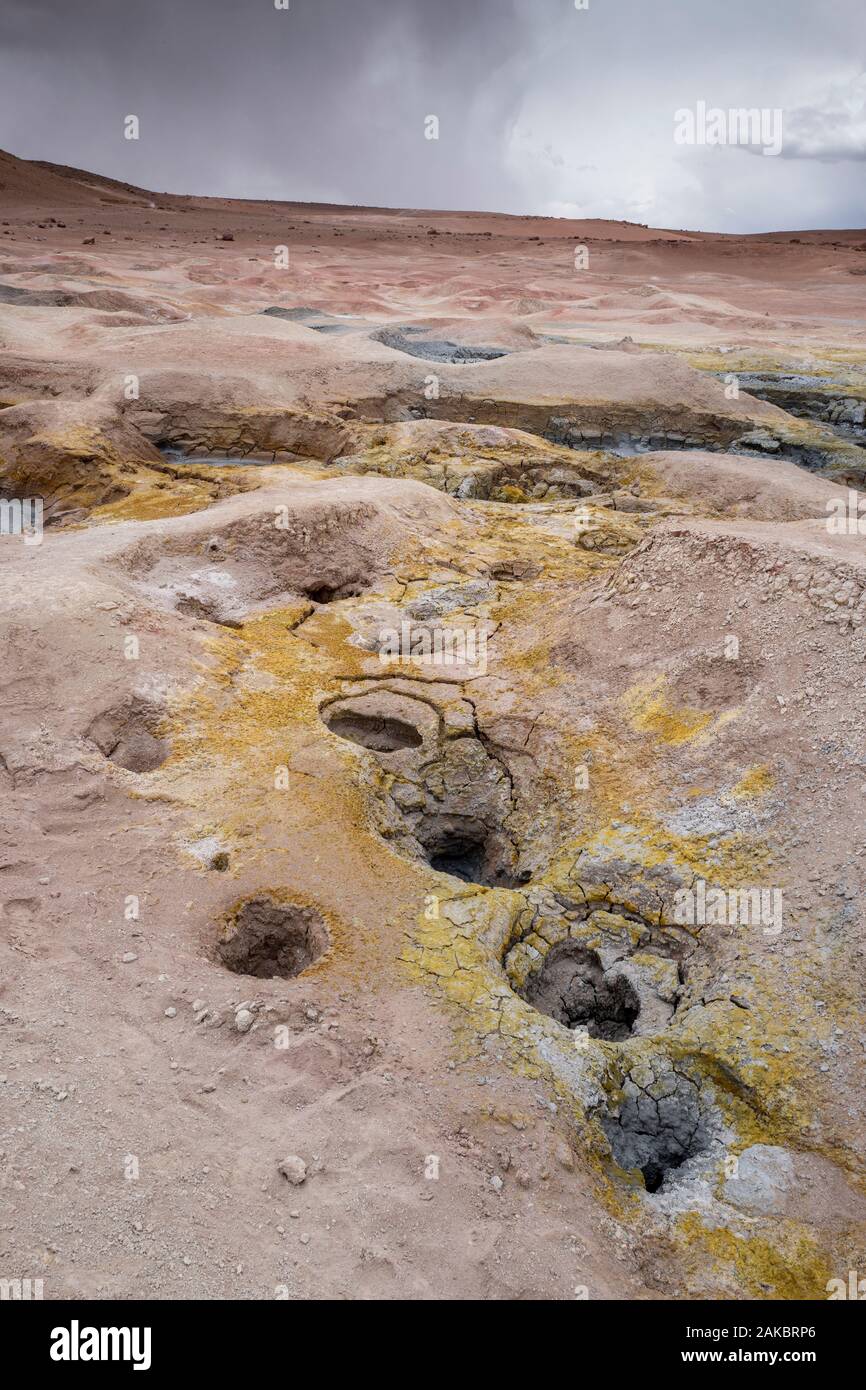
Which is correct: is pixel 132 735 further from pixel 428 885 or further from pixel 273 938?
pixel 428 885

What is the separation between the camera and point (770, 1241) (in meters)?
4.10

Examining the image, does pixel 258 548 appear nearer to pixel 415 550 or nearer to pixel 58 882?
pixel 415 550

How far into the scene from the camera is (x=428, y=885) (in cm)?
573

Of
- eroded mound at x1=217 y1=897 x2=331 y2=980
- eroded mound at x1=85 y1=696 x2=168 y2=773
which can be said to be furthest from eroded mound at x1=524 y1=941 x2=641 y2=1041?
eroded mound at x1=85 y1=696 x2=168 y2=773

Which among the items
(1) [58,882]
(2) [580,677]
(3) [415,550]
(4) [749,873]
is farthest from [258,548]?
(4) [749,873]

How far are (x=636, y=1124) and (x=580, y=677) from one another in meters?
3.86

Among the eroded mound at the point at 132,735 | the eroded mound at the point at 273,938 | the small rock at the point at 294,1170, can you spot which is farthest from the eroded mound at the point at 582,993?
the eroded mound at the point at 132,735

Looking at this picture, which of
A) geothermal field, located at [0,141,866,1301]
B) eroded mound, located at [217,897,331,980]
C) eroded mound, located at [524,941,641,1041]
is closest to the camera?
geothermal field, located at [0,141,866,1301]

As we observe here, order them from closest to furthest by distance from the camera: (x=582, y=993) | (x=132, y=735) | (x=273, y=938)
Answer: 1. (x=273, y=938)
2. (x=582, y=993)
3. (x=132, y=735)

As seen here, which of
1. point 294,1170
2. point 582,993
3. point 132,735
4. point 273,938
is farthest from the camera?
point 132,735

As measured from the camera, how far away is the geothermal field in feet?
→ 12.9

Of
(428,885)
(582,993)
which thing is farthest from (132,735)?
(582,993)

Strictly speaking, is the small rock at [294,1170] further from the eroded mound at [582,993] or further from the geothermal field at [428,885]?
the eroded mound at [582,993]

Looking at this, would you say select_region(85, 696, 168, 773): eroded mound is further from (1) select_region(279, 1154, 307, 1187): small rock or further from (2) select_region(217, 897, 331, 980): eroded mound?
(1) select_region(279, 1154, 307, 1187): small rock
